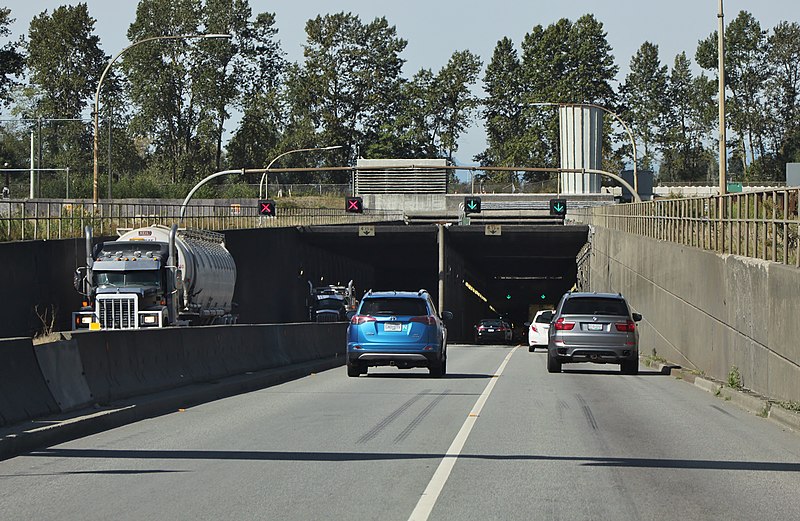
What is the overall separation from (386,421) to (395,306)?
33.8 feet

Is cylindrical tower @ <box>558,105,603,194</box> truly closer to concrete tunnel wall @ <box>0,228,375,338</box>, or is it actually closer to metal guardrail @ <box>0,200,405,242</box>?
concrete tunnel wall @ <box>0,228,375,338</box>

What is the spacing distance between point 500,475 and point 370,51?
5136 inches

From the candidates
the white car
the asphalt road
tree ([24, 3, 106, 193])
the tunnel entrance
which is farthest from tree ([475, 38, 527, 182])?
the asphalt road

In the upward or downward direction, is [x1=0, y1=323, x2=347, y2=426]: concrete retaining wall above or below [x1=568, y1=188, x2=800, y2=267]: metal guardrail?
below

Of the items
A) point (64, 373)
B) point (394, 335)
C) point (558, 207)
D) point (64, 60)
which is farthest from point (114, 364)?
point (64, 60)

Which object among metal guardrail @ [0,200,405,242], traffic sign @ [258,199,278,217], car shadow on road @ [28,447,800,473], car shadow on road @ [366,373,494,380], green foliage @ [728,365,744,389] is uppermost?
traffic sign @ [258,199,278,217]

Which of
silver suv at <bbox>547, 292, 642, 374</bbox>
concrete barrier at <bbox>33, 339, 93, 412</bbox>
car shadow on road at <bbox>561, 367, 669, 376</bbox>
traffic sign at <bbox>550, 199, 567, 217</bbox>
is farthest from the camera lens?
traffic sign at <bbox>550, 199, 567, 217</bbox>

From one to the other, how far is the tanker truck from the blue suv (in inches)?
496

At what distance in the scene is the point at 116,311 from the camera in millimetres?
38031

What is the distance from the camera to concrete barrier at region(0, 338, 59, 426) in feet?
44.1

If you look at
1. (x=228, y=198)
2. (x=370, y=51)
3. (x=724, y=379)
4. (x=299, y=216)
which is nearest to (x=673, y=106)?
(x=370, y=51)

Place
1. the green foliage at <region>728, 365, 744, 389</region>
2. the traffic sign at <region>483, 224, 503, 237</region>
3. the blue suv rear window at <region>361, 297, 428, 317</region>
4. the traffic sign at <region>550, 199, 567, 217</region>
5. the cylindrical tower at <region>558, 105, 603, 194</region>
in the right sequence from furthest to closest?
the cylindrical tower at <region>558, 105, 603, 194</region>
the traffic sign at <region>550, 199, 567, 217</region>
the traffic sign at <region>483, 224, 503, 237</region>
the blue suv rear window at <region>361, 297, 428, 317</region>
the green foliage at <region>728, 365, 744, 389</region>

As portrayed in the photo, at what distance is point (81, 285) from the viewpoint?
127ft

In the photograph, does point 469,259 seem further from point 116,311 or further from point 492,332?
point 116,311
